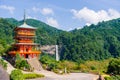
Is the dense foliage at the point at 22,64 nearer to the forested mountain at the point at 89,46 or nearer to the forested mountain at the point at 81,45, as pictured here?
the forested mountain at the point at 81,45

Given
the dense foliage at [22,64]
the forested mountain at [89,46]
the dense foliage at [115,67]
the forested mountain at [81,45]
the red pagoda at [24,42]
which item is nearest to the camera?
the dense foliage at [115,67]

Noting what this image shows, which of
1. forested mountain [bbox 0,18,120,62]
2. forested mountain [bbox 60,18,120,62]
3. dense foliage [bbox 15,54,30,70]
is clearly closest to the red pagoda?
dense foliage [bbox 15,54,30,70]

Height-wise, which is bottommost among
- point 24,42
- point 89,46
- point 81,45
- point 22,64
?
point 22,64

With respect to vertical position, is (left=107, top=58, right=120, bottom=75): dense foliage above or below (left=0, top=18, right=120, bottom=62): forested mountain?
below

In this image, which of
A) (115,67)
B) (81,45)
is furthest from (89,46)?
(115,67)

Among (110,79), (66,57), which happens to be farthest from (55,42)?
(110,79)

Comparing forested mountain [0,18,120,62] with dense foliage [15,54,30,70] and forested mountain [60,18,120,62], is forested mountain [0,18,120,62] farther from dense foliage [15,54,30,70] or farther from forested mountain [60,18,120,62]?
dense foliage [15,54,30,70]

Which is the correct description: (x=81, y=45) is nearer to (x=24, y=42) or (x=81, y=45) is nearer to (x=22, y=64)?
(x=24, y=42)

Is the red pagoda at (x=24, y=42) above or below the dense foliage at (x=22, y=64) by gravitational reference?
above

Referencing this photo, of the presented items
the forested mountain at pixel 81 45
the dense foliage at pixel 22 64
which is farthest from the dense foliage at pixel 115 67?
the forested mountain at pixel 81 45

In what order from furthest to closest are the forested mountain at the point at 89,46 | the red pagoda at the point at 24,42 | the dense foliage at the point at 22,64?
the forested mountain at the point at 89,46
the red pagoda at the point at 24,42
the dense foliage at the point at 22,64

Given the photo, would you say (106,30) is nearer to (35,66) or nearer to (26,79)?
(35,66)

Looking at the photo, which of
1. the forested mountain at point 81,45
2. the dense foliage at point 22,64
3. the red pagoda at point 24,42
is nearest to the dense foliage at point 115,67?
the dense foliage at point 22,64

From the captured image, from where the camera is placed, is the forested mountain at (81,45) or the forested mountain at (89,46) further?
the forested mountain at (89,46)
